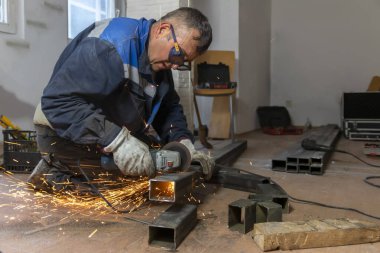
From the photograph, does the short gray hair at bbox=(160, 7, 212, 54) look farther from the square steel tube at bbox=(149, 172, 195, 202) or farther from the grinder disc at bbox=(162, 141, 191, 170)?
the square steel tube at bbox=(149, 172, 195, 202)

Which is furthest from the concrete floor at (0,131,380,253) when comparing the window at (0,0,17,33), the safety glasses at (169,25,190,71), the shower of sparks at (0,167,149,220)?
the window at (0,0,17,33)

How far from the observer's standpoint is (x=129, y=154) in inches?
58.6

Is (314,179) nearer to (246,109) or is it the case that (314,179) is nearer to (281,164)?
(281,164)

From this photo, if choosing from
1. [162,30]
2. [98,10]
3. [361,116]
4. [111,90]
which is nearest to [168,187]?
[111,90]

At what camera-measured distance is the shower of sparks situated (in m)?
1.68

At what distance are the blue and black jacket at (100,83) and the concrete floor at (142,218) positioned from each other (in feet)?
1.16

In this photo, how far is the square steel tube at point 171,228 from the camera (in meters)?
1.26

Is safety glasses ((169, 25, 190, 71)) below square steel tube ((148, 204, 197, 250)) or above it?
above

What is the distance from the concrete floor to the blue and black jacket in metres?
0.35

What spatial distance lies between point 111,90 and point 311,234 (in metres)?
1.01

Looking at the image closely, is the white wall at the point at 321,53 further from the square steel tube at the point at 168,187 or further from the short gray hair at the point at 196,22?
the square steel tube at the point at 168,187

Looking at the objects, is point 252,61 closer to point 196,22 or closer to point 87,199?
point 196,22

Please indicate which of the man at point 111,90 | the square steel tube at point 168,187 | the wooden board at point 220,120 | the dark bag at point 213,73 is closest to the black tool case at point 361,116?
the wooden board at point 220,120

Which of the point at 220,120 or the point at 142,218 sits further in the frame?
the point at 220,120
